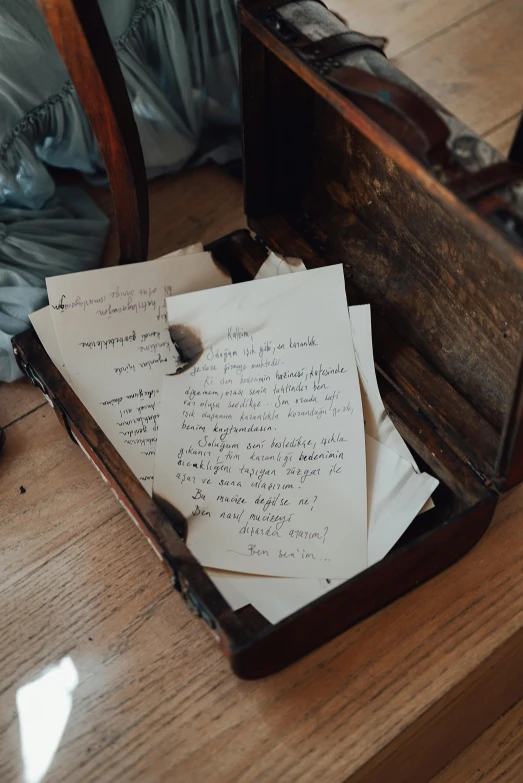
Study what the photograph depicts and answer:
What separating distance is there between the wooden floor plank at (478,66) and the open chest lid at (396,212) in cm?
32

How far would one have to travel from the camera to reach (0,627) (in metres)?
0.75

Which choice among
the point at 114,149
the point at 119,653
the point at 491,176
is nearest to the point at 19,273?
the point at 114,149

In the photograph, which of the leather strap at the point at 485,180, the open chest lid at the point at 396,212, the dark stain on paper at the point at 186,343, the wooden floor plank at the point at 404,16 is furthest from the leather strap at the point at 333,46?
the wooden floor plank at the point at 404,16

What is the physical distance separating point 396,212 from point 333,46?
0.21 metres

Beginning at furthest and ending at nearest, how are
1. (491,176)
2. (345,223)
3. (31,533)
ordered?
1. (345,223)
2. (31,533)
3. (491,176)

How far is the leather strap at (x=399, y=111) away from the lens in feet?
1.98

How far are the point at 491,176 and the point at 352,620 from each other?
1.24 feet

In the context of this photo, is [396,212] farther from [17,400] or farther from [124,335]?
[17,400]

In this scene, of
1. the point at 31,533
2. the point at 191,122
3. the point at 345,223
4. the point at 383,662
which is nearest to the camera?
the point at 383,662

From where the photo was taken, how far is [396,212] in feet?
2.80

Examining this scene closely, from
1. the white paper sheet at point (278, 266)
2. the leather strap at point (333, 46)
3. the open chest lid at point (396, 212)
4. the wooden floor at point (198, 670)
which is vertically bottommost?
the wooden floor at point (198, 670)

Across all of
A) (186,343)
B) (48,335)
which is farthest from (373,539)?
(48,335)

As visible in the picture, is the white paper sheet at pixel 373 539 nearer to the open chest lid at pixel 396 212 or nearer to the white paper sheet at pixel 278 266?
the open chest lid at pixel 396 212

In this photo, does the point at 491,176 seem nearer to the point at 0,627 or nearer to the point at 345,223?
the point at 345,223
